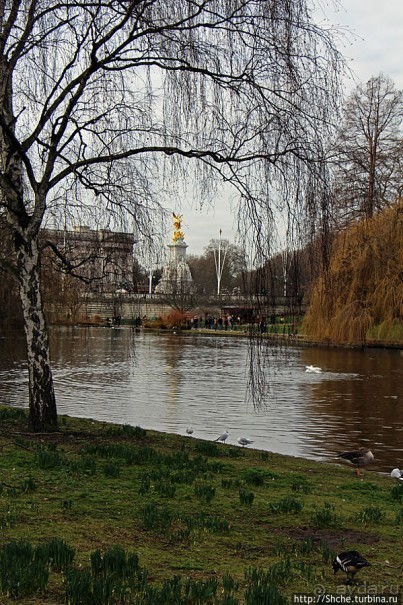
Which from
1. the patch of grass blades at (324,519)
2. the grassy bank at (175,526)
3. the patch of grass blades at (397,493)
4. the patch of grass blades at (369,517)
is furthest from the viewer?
the patch of grass blades at (397,493)

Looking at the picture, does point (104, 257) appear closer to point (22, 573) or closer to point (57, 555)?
point (57, 555)

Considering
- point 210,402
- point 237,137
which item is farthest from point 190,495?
point 210,402

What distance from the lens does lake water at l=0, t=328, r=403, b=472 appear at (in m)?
14.6

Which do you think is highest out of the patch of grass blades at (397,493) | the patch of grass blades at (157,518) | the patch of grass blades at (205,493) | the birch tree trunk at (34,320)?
→ the birch tree trunk at (34,320)

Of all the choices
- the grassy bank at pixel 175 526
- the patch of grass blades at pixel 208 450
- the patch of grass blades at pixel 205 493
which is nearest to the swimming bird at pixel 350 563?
the grassy bank at pixel 175 526

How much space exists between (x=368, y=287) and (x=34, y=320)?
2779 centimetres

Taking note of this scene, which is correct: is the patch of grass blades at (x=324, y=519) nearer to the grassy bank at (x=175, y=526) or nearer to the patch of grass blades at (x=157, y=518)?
the grassy bank at (x=175, y=526)

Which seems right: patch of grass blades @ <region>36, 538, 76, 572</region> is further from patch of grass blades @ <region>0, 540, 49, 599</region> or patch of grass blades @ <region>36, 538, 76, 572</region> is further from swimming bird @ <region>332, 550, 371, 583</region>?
swimming bird @ <region>332, 550, 371, 583</region>

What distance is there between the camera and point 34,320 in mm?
9711

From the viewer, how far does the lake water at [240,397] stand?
14562 mm

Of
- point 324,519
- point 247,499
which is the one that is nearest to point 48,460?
point 247,499

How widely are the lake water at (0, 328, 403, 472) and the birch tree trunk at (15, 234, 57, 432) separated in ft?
6.15

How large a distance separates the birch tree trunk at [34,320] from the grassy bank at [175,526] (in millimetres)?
635

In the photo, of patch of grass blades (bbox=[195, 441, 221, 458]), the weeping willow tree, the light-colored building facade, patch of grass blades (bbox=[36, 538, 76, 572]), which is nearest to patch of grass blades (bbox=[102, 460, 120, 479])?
patch of grass blades (bbox=[195, 441, 221, 458])
